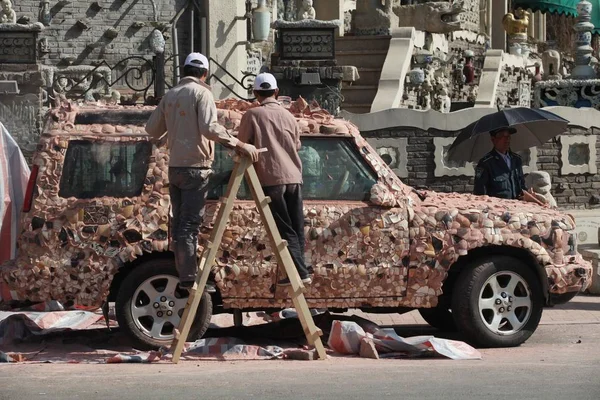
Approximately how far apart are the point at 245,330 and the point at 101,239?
158 cm

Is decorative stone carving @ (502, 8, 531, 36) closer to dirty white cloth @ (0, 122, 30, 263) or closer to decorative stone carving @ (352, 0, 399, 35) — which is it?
decorative stone carving @ (352, 0, 399, 35)

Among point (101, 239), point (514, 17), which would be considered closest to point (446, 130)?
point (101, 239)

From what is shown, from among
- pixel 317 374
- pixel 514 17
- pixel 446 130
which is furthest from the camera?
pixel 514 17

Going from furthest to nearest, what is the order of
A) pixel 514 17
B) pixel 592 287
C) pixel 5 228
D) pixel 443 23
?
pixel 514 17, pixel 443 23, pixel 592 287, pixel 5 228

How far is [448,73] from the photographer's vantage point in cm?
3095

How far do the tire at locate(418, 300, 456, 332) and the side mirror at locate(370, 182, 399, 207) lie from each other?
1.50 meters

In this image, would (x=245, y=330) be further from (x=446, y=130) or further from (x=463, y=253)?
(x=446, y=130)

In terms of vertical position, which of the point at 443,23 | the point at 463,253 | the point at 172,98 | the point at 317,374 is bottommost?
the point at 317,374

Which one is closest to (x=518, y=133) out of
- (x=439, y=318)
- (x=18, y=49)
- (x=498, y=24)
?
(x=439, y=318)

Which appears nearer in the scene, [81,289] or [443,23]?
[81,289]

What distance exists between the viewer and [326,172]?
10.8 m

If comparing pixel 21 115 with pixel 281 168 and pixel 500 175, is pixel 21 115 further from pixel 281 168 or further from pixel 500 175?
pixel 281 168

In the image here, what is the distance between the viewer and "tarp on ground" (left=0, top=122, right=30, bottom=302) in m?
11.5

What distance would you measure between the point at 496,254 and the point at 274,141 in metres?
1.87
